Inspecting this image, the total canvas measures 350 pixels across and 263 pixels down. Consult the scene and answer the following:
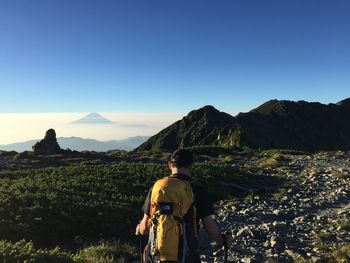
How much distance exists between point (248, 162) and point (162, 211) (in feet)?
112

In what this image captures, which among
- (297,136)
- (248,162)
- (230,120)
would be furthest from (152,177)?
(297,136)

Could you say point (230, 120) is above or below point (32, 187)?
above

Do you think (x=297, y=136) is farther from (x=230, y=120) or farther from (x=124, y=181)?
(x=124, y=181)

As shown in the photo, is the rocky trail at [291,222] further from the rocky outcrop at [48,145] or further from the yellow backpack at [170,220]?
the rocky outcrop at [48,145]

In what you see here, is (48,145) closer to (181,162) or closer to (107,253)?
(107,253)

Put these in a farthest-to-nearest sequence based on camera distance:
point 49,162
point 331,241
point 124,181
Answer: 1. point 49,162
2. point 124,181
3. point 331,241

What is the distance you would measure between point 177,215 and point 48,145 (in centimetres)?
6220

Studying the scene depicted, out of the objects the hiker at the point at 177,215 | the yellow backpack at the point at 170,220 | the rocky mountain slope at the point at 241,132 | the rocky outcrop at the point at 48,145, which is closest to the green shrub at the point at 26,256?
the hiker at the point at 177,215

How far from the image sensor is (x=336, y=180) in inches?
1031

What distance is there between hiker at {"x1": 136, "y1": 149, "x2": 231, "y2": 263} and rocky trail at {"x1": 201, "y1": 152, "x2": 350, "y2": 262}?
5325mm

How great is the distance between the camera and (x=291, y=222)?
1625 cm

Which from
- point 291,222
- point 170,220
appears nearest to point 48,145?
point 291,222

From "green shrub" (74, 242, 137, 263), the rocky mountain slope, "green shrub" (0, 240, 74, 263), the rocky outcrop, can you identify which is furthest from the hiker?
the rocky mountain slope

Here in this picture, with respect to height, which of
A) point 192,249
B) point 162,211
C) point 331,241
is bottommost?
point 331,241
